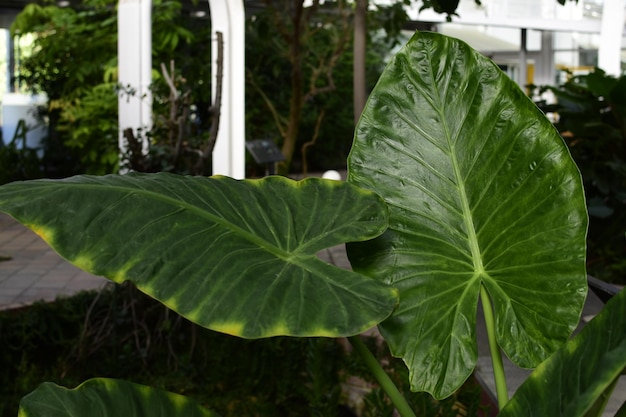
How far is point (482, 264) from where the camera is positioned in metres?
1.26

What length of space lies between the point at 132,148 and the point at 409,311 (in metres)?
2.42

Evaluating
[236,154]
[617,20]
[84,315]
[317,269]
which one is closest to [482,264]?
[317,269]

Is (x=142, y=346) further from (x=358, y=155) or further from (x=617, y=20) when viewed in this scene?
(x=617, y=20)

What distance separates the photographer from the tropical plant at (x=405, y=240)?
3.07 feet

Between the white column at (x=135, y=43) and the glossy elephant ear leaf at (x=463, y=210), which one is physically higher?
the white column at (x=135, y=43)

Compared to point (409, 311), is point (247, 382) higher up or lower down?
lower down

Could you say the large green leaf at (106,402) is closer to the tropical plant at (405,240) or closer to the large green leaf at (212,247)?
the tropical plant at (405,240)

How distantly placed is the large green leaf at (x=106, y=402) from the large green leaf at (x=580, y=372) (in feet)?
1.33

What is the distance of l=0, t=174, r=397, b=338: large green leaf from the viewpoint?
0.93m

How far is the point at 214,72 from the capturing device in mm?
4719

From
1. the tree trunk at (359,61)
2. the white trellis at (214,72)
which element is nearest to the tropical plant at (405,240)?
the tree trunk at (359,61)

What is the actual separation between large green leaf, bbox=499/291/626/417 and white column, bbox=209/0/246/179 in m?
3.56

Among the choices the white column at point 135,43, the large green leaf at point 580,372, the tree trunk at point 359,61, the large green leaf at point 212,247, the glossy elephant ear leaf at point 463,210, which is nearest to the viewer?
the large green leaf at point 580,372

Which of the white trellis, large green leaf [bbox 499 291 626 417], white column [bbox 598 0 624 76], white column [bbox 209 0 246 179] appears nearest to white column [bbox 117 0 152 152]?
the white trellis
